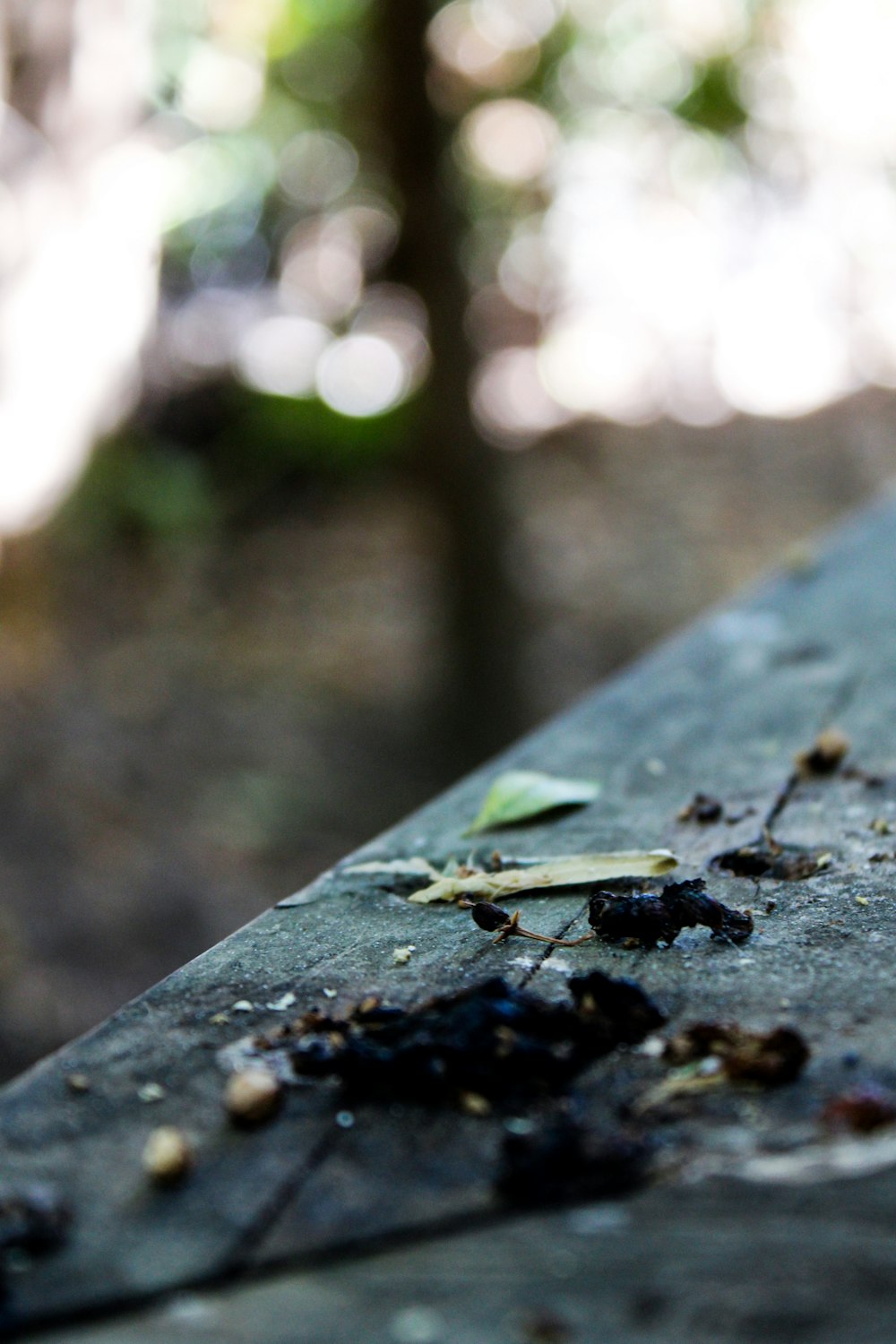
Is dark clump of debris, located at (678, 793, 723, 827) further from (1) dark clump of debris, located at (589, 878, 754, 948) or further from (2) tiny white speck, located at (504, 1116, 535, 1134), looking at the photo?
(2) tiny white speck, located at (504, 1116, 535, 1134)

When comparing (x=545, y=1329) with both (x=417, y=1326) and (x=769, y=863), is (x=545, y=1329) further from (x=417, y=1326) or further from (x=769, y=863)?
(x=769, y=863)

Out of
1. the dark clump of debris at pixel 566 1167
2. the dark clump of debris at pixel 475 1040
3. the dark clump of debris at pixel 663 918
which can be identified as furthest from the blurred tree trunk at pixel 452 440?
the dark clump of debris at pixel 566 1167

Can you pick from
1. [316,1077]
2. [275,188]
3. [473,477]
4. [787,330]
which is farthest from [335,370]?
[316,1077]

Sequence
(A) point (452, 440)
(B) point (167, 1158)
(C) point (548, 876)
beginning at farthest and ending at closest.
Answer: (A) point (452, 440) → (C) point (548, 876) → (B) point (167, 1158)

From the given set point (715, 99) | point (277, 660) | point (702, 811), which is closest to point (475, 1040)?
point (702, 811)

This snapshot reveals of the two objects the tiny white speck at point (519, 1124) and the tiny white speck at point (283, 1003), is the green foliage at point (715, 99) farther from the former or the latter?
the tiny white speck at point (519, 1124)
